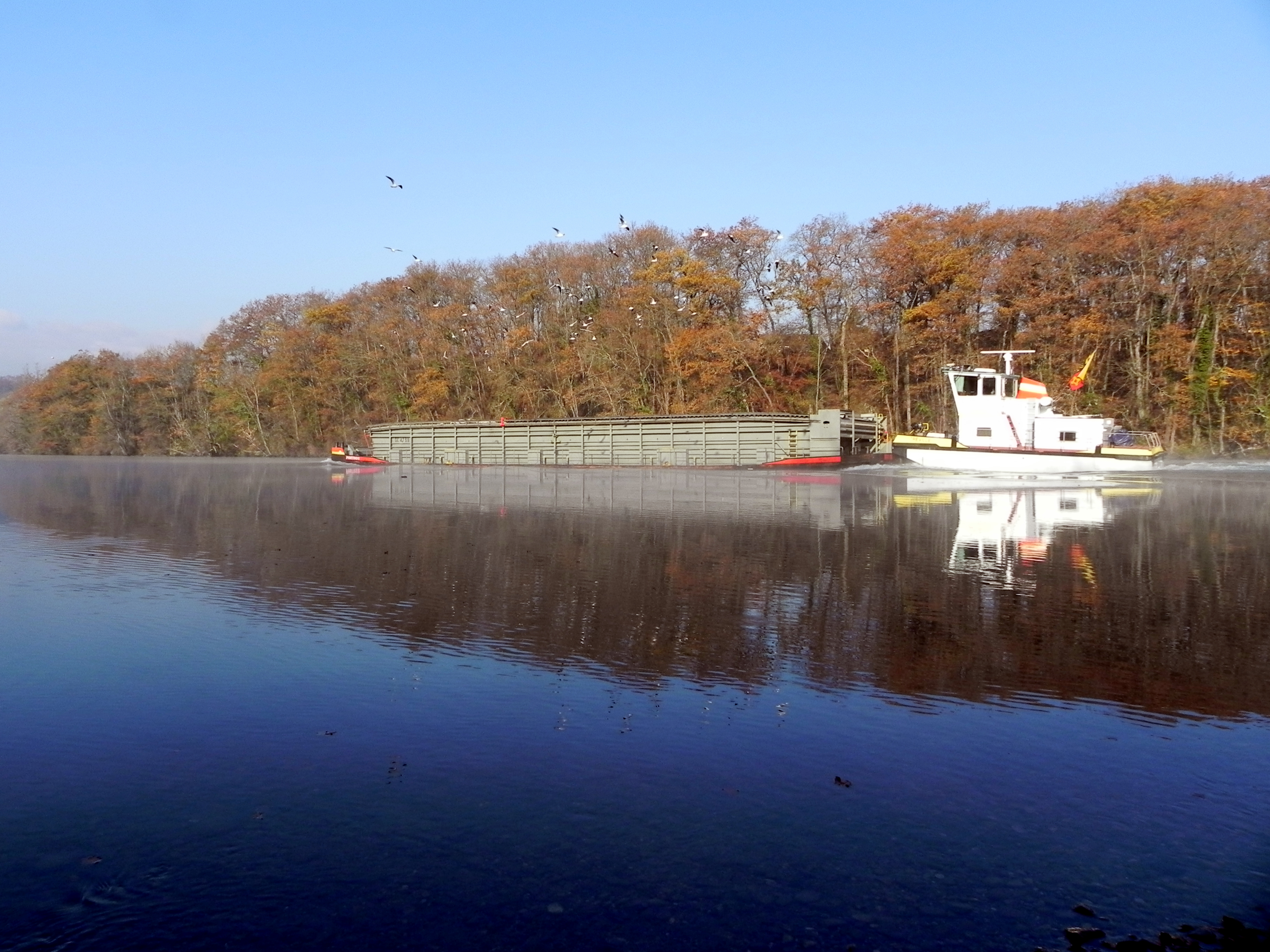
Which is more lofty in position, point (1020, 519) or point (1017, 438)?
point (1017, 438)

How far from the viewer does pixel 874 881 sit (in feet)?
16.4

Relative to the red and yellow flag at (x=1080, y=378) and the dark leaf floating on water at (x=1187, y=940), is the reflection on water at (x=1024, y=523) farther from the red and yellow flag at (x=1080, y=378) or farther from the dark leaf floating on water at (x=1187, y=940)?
the red and yellow flag at (x=1080, y=378)

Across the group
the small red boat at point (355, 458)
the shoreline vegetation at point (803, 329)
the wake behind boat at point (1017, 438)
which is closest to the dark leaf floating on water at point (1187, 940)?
the wake behind boat at point (1017, 438)

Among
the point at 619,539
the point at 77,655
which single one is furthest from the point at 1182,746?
the point at 619,539

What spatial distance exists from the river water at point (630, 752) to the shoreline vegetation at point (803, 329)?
121 feet

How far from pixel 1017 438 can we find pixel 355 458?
127ft

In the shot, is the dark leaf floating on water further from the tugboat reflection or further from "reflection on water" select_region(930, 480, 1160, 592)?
"reflection on water" select_region(930, 480, 1160, 592)

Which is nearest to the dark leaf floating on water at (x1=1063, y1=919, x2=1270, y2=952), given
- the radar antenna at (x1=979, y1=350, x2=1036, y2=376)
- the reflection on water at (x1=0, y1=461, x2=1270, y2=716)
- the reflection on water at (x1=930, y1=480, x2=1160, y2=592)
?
the reflection on water at (x1=0, y1=461, x2=1270, y2=716)

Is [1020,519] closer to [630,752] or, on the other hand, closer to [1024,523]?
[1024,523]

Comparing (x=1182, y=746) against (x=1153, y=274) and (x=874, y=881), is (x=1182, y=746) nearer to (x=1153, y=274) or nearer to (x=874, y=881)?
(x=874, y=881)

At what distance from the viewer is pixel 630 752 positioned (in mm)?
6723

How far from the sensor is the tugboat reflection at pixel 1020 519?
47.9 feet

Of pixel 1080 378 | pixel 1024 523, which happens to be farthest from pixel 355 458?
pixel 1024 523

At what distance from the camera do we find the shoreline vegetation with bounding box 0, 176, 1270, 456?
4672 cm
